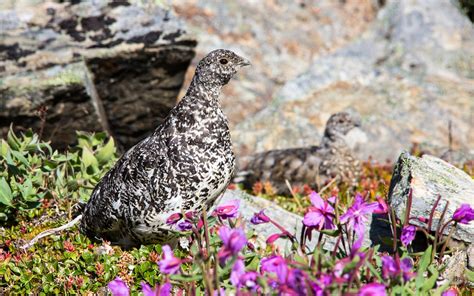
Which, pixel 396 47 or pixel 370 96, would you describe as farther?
pixel 396 47

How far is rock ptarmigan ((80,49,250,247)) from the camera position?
5605mm

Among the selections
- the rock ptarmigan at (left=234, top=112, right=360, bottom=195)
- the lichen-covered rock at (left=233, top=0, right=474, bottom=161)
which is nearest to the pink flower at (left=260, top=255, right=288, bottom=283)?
the rock ptarmigan at (left=234, top=112, right=360, bottom=195)

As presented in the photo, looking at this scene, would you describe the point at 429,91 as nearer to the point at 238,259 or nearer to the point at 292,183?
the point at 292,183

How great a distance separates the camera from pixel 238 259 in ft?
11.9

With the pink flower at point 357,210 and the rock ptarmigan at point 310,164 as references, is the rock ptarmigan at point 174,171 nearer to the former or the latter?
the pink flower at point 357,210

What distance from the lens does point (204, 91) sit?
5.97 meters

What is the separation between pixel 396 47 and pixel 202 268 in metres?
10.6

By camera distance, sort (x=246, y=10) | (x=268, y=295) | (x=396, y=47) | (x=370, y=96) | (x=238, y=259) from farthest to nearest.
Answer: (x=246, y=10) < (x=396, y=47) < (x=370, y=96) < (x=268, y=295) < (x=238, y=259)

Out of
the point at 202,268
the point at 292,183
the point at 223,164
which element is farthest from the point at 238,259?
the point at 292,183

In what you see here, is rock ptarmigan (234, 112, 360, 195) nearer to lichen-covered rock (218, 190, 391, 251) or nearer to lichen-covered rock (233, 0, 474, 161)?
lichen-covered rock (233, 0, 474, 161)

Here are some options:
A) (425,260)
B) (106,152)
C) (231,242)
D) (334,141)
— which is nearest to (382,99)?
(334,141)

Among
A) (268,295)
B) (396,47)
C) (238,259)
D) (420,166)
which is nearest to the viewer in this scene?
(238,259)

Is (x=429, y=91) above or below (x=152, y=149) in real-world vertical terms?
below

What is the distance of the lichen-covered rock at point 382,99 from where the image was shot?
1102cm
